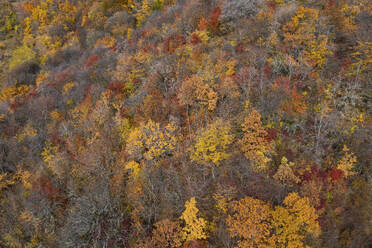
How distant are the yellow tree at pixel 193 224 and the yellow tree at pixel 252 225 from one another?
107 inches

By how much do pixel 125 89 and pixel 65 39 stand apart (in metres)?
54.3

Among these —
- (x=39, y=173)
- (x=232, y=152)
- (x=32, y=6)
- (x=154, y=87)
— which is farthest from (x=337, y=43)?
(x=32, y=6)

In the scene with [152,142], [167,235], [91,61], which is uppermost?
[91,61]

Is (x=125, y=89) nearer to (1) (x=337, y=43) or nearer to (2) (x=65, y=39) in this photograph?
(1) (x=337, y=43)

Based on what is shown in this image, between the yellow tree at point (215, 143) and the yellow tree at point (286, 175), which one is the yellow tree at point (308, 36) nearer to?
the yellow tree at point (215, 143)

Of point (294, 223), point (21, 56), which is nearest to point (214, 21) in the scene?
point (294, 223)

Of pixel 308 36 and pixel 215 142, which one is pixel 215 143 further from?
pixel 308 36

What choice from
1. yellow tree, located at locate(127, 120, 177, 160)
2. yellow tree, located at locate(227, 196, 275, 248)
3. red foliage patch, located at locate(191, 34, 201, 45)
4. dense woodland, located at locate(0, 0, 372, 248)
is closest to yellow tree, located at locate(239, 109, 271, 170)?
dense woodland, located at locate(0, 0, 372, 248)

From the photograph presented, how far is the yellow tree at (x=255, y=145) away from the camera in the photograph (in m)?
24.4

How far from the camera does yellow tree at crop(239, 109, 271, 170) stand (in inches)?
960

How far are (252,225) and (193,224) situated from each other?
5592 mm

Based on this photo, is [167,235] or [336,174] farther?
[336,174]

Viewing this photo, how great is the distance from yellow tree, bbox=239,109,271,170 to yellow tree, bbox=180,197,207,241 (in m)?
7.79

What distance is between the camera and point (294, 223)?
777 inches
